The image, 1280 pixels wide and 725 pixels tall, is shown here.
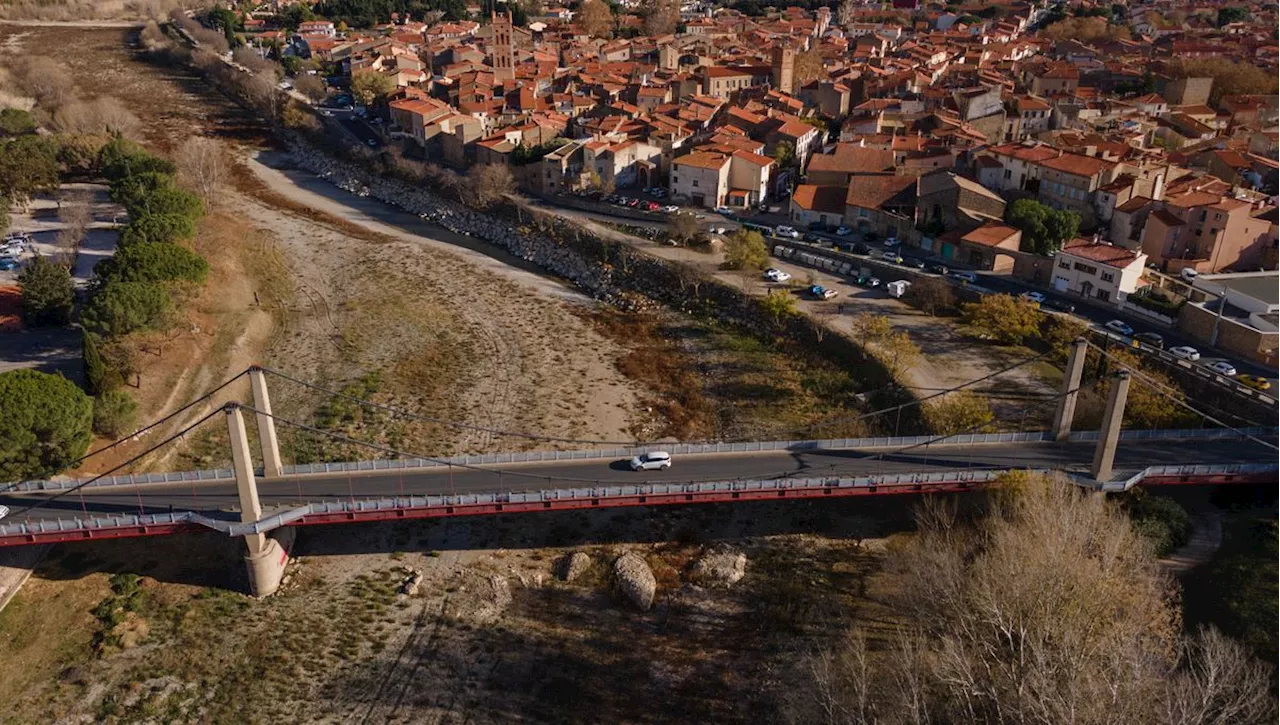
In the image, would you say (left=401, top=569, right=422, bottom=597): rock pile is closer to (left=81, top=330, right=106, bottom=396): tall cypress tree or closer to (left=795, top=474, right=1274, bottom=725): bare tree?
(left=795, top=474, right=1274, bottom=725): bare tree

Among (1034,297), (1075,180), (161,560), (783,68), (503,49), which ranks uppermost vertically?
(503,49)

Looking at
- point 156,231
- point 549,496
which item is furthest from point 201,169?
point 549,496

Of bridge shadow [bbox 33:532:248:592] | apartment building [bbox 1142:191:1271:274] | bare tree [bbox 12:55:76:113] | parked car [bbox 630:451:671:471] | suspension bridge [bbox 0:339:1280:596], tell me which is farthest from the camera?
bare tree [bbox 12:55:76:113]

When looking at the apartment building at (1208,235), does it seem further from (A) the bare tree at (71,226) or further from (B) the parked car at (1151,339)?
(A) the bare tree at (71,226)

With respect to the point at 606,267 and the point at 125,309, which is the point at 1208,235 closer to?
the point at 606,267

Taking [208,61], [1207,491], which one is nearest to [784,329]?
[1207,491]

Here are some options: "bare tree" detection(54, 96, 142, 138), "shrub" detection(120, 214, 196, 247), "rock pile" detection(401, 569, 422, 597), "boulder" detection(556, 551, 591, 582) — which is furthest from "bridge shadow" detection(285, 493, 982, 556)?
"bare tree" detection(54, 96, 142, 138)

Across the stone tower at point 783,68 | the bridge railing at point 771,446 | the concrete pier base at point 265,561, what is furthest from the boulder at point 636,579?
the stone tower at point 783,68
